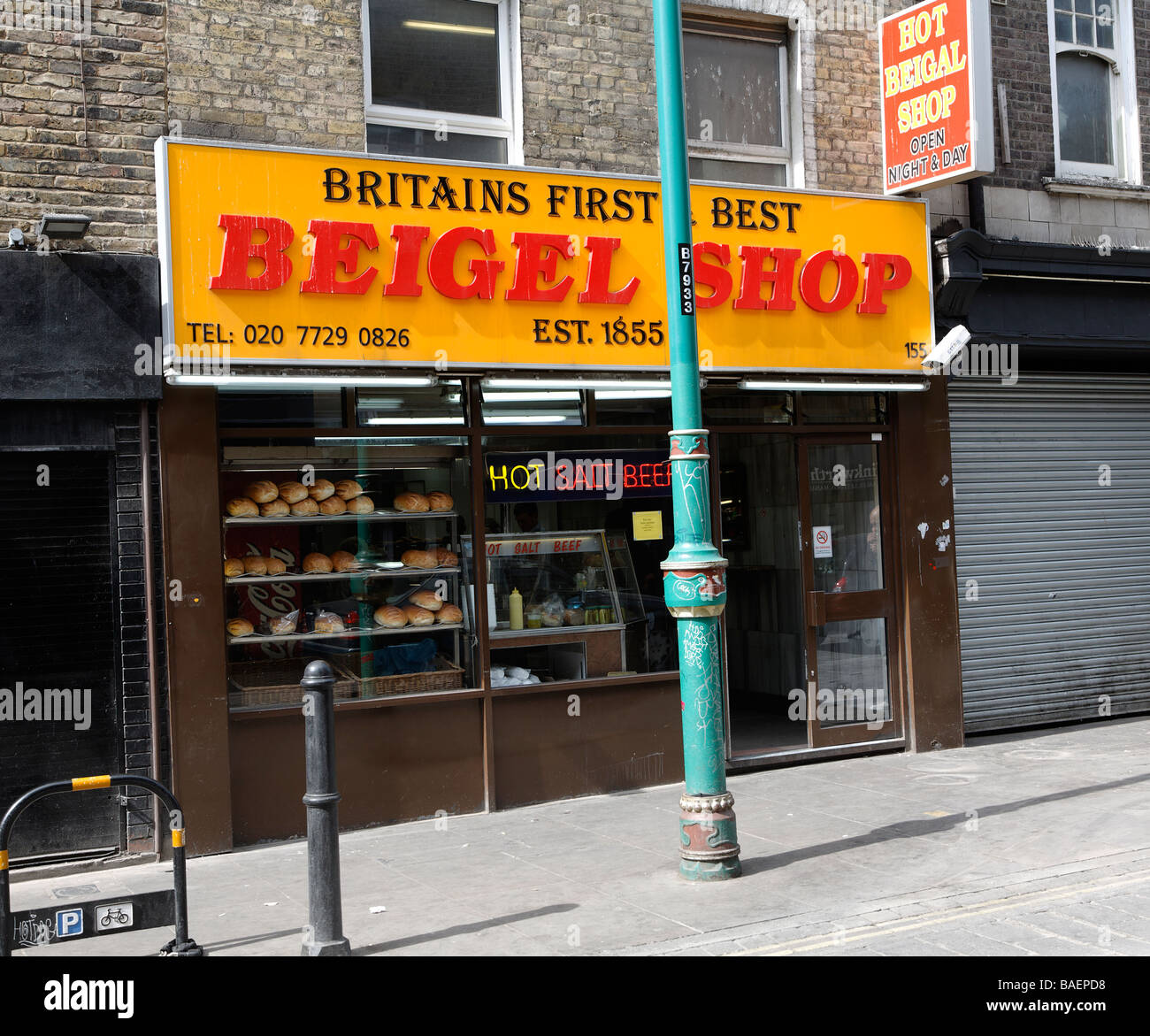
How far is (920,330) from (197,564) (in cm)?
615

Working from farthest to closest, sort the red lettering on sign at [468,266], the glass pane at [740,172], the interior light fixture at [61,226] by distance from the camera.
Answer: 1. the glass pane at [740,172]
2. the red lettering on sign at [468,266]
3. the interior light fixture at [61,226]

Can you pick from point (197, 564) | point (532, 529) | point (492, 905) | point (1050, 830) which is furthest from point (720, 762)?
point (197, 564)

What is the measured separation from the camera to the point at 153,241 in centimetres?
771

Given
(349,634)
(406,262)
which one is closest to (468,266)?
(406,262)

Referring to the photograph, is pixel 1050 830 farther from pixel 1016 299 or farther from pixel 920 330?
pixel 1016 299

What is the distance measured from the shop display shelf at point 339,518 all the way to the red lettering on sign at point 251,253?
1.58 metres

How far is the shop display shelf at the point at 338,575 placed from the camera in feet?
26.7

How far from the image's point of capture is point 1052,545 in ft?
37.1

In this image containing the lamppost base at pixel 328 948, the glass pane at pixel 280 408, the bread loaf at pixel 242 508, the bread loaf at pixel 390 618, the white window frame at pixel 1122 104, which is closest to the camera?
the lamppost base at pixel 328 948

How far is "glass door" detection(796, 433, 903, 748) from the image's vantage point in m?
10.1

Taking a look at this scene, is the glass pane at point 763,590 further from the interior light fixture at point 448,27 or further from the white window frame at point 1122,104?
the white window frame at point 1122,104

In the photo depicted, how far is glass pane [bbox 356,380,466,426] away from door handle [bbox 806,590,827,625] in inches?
133

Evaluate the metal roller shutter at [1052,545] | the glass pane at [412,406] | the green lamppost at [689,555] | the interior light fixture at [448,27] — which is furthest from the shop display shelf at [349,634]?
the metal roller shutter at [1052,545]

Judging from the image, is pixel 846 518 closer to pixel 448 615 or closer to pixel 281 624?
pixel 448 615
